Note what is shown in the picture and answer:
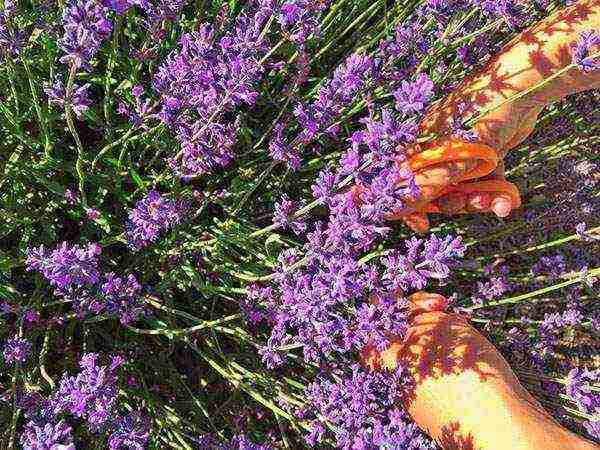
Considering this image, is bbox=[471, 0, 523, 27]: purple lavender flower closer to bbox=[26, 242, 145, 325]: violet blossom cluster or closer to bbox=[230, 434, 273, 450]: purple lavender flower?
bbox=[26, 242, 145, 325]: violet blossom cluster

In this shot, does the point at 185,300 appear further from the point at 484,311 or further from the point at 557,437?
the point at 557,437

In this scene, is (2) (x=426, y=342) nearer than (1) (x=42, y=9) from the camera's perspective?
No

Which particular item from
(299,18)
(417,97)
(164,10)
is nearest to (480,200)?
(417,97)

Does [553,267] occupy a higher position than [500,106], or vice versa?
[500,106]

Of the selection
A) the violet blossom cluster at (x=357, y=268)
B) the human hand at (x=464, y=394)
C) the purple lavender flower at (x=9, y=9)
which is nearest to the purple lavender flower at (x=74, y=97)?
the purple lavender flower at (x=9, y=9)

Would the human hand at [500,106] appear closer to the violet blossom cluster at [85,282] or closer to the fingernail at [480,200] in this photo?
the fingernail at [480,200]

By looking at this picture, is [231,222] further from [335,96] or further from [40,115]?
[40,115]

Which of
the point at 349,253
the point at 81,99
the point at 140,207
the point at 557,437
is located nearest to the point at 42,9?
the point at 81,99
